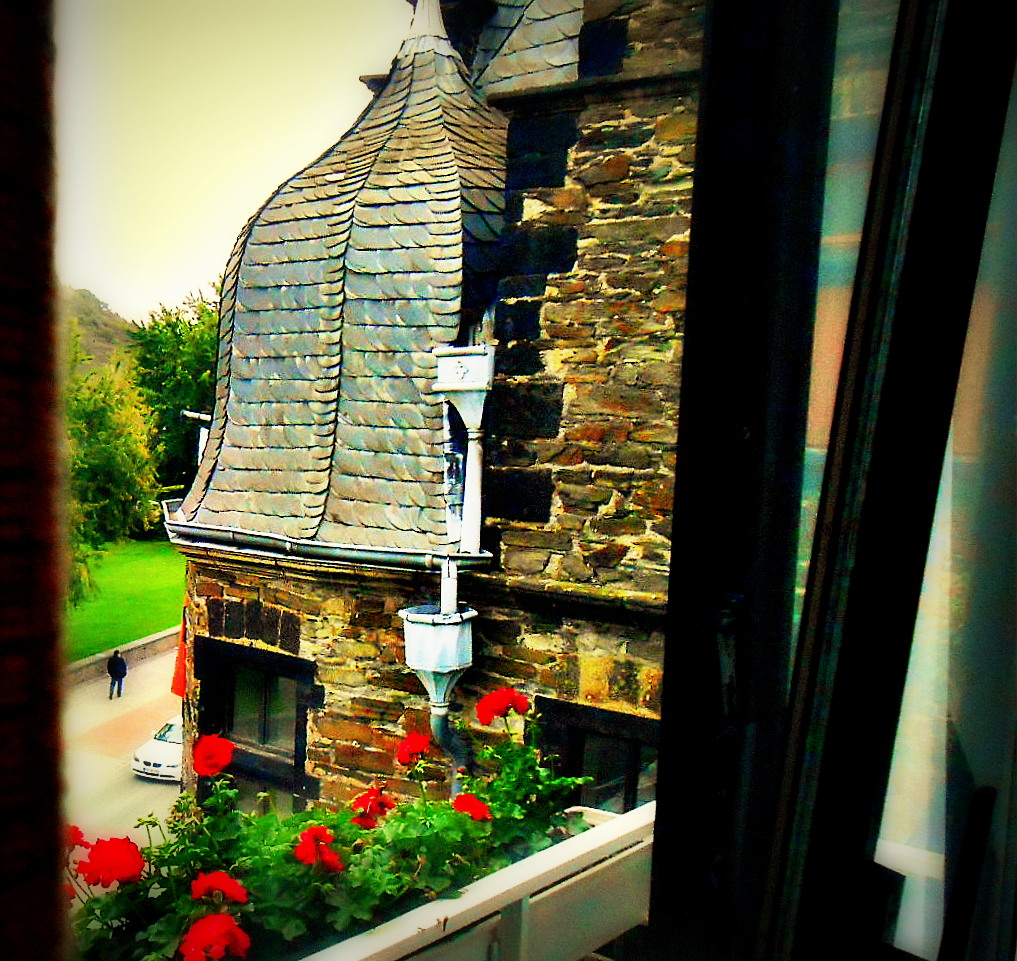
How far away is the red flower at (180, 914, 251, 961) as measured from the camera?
0.97 metres

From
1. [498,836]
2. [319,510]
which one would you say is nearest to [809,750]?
[498,836]

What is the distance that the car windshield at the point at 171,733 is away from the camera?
54.9 inches

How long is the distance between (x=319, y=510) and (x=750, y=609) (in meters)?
1.48

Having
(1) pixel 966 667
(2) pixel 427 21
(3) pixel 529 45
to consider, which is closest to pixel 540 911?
(1) pixel 966 667

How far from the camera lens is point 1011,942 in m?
0.69

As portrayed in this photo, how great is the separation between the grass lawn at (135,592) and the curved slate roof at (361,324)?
45cm

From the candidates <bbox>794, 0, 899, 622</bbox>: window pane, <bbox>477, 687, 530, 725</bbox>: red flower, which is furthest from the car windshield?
<bbox>794, 0, 899, 622</bbox>: window pane

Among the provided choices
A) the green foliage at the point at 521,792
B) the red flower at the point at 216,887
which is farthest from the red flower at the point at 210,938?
the green foliage at the point at 521,792

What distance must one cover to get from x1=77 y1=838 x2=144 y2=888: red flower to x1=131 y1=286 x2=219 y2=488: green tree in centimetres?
53

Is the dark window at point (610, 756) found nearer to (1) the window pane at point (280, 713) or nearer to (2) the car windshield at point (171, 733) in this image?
(1) the window pane at point (280, 713)

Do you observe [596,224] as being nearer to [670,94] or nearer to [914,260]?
[670,94]

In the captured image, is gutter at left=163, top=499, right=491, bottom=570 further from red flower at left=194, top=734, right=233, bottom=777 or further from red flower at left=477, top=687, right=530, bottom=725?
red flower at left=194, top=734, right=233, bottom=777

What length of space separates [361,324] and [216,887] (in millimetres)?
1321

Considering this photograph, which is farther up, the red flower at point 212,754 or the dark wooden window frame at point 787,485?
the dark wooden window frame at point 787,485
